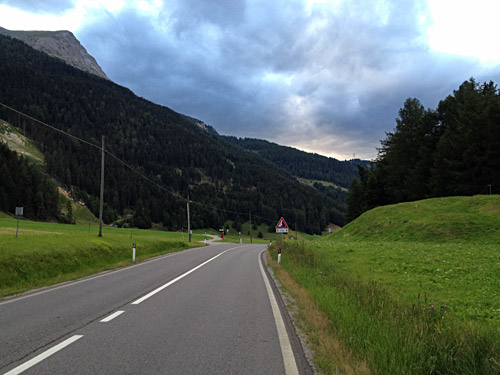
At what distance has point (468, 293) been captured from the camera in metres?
11.2

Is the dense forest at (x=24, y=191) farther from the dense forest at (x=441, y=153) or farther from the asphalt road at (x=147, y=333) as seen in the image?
the asphalt road at (x=147, y=333)

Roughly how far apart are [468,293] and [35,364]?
474 inches

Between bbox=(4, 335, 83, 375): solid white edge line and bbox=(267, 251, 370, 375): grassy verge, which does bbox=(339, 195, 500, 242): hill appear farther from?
bbox=(4, 335, 83, 375): solid white edge line

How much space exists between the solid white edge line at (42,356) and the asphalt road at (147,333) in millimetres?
13

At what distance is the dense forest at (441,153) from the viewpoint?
4719 centimetres

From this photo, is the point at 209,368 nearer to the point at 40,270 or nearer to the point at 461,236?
the point at 40,270

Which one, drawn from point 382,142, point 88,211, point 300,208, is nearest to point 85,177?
point 88,211

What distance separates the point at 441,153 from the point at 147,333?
56.8 meters

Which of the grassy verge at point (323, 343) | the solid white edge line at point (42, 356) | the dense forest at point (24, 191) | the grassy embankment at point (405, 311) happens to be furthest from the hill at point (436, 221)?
the dense forest at point (24, 191)

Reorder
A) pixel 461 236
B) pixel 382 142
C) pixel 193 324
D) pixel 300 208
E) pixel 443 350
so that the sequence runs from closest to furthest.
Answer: pixel 443 350 < pixel 193 324 < pixel 461 236 < pixel 382 142 < pixel 300 208

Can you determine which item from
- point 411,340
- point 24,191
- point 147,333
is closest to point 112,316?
point 147,333

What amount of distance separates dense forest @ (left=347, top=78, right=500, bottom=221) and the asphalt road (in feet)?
160

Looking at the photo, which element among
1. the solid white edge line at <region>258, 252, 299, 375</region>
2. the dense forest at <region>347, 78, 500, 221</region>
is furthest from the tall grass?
the dense forest at <region>347, 78, 500, 221</region>

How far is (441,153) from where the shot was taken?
52875 millimetres
